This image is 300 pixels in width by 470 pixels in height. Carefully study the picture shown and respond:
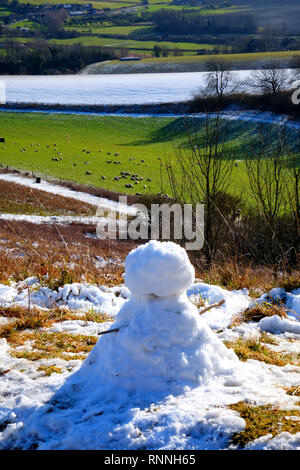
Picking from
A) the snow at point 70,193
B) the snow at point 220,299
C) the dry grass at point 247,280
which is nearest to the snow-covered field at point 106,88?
the snow at point 70,193

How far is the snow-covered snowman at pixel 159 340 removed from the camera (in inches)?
116

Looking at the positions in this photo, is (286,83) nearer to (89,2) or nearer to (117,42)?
(117,42)

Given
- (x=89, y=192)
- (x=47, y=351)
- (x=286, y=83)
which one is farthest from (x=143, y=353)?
(x=286, y=83)

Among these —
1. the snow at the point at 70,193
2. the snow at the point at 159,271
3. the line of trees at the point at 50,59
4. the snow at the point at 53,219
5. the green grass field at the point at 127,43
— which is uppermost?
the green grass field at the point at 127,43

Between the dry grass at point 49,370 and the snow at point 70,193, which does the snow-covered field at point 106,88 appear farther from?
the dry grass at point 49,370

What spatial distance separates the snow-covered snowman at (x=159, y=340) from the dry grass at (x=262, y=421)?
358 mm

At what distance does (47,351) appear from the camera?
383 centimetres

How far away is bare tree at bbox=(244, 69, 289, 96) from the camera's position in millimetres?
69000

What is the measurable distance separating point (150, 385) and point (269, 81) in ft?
241

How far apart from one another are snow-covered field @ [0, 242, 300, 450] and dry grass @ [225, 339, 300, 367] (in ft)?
0.38

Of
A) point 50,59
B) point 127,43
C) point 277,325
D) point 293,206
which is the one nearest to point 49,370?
point 277,325

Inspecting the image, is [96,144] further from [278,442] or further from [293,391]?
[278,442]

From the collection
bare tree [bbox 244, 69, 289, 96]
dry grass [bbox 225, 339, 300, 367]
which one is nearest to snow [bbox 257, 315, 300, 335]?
dry grass [bbox 225, 339, 300, 367]

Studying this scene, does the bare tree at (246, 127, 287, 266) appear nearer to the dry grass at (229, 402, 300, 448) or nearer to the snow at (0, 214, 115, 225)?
the dry grass at (229, 402, 300, 448)
